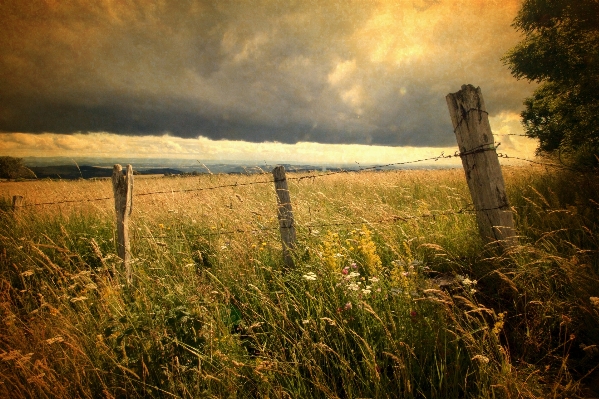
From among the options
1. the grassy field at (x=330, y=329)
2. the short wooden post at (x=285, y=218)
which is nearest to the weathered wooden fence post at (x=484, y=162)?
the grassy field at (x=330, y=329)

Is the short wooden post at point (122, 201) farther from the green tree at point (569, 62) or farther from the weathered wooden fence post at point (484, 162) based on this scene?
the green tree at point (569, 62)

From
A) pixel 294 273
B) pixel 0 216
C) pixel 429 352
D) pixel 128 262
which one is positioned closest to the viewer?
pixel 429 352

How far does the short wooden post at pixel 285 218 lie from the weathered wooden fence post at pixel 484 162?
1996mm

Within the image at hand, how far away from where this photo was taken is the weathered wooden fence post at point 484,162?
2928 millimetres

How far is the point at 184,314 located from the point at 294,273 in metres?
1.38

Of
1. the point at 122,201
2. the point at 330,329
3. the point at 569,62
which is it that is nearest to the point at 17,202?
the point at 122,201

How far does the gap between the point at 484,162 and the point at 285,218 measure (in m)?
2.17

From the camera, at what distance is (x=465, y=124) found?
2990 millimetres

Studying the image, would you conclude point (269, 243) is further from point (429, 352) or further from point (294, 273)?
point (429, 352)

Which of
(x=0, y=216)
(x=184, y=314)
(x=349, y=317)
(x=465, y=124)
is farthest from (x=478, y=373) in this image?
(x=0, y=216)

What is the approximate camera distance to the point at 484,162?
294cm

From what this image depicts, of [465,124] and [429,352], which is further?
[465,124]

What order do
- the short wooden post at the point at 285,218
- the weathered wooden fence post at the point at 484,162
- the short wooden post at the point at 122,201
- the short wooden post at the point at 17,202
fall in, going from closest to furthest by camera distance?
the weathered wooden fence post at the point at 484,162
the short wooden post at the point at 285,218
the short wooden post at the point at 122,201
the short wooden post at the point at 17,202

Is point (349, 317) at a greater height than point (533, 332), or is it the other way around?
point (349, 317)
